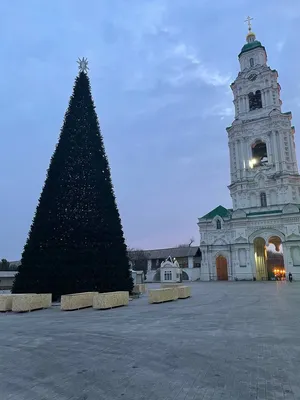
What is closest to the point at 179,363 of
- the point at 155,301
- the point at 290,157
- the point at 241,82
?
the point at 155,301

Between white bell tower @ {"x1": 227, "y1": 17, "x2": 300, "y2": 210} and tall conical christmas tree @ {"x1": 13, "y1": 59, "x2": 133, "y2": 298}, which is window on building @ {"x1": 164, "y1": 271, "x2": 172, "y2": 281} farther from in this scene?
tall conical christmas tree @ {"x1": 13, "y1": 59, "x2": 133, "y2": 298}

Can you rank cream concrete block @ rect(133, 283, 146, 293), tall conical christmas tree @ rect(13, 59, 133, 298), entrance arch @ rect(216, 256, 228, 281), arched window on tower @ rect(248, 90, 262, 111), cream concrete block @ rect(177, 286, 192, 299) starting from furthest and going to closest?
arched window on tower @ rect(248, 90, 262, 111)
entrance arch @ rect(216, 256, 228, 281)
cream concrete block @ rect(133, 283, 146, 293)
cream concrete block @ rect(177, 286, 192, 299)
tall conical christmas tree @ rect(13, 59, 133, 298)

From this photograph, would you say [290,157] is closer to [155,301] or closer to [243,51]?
[243,51]

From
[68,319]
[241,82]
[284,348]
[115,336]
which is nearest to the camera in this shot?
[284,348]

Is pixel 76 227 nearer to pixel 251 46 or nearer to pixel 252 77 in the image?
pixel 252 77

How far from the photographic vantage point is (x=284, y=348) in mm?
6910

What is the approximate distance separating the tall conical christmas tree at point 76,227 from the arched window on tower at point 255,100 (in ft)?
128

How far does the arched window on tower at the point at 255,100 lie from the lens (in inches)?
2032

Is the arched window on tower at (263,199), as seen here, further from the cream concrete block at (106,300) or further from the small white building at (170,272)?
the cream concrete block at (106,300)

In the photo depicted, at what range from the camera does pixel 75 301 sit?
1513cm

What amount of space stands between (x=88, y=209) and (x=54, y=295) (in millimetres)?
5503

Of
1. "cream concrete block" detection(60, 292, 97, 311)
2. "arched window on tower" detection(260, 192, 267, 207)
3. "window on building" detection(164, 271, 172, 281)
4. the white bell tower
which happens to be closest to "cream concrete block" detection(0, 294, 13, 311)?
"cream concrete block" detection(60, 292, 97, 311)

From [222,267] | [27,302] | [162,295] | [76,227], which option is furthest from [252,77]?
[27,302]

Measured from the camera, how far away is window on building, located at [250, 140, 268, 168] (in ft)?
163
